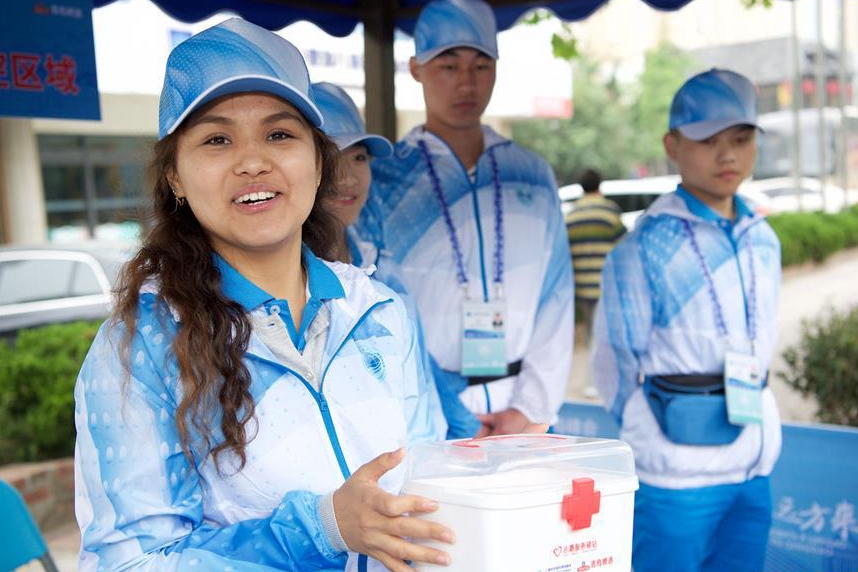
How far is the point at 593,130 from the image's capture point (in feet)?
A: 69.5

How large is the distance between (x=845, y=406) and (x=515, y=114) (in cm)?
783

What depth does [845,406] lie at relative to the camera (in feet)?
15.3

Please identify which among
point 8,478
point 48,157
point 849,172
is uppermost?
point 48,157

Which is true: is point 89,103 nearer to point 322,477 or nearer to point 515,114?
point 322,477

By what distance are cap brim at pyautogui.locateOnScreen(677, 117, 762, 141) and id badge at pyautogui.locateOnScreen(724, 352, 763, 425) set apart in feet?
2.15

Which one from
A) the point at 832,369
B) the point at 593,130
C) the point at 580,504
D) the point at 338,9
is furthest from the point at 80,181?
the point at 580,504

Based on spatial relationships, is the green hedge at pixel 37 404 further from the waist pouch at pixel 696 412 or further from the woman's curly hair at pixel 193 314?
the woman's curly hair at pixel 193 314

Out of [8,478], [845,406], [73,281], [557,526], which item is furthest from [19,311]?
[557,526]

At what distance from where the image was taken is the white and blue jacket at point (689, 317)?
2.63 metres

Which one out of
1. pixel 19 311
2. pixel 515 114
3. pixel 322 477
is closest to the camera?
pixel 322 477

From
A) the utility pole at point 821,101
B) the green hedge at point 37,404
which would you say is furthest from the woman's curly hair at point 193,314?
the utility pole at point 821,101

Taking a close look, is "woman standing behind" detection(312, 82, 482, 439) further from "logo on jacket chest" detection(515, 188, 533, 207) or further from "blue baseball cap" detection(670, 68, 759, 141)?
"blue baseball cap" detection(670, 68, 759, 141)

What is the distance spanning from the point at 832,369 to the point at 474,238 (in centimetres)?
284

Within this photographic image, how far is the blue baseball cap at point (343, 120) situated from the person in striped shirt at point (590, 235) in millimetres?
3213
